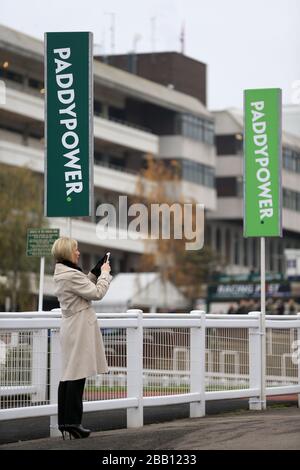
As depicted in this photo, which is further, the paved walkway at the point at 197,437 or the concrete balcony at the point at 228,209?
the concrete balcony at the point at 228,209

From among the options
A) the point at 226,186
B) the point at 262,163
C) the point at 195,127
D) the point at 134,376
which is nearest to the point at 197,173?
the point at 195,127

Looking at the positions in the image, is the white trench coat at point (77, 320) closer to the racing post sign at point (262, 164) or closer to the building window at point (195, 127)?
the racing post sign at point (262, 164)

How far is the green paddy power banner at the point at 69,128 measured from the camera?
17531 millimetres

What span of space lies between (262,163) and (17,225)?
4244cm

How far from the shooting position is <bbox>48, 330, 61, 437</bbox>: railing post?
13680mm

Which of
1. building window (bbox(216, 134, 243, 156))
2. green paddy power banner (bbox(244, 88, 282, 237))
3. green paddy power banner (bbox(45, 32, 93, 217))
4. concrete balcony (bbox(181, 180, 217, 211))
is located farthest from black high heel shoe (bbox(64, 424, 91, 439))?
building window (bbox(216, 134, 243, 156))

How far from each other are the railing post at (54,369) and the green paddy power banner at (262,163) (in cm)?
485

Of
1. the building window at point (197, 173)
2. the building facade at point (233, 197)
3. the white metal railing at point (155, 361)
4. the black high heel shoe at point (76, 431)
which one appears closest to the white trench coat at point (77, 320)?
the black high heel shoe at point (76, 431)

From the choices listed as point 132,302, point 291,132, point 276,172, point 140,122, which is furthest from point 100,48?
point 276,172

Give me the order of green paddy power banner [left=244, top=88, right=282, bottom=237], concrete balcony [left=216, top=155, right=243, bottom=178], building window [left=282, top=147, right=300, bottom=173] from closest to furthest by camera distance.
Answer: green paddy power banner [left=244, top=88, right=282, bottom=237] < building window [left=282, top=147, right=300, bottom=173] < concrete balcony [left=216, top=155, right=243, bottom=178]

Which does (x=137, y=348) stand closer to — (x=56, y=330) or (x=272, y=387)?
(x=56, y=330)

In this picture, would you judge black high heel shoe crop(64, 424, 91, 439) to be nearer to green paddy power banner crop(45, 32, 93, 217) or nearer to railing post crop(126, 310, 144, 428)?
railing post crop(126, 310, 144, 428)

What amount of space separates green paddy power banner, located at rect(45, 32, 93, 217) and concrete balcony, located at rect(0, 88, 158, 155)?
47700mm

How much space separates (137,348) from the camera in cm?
1464
